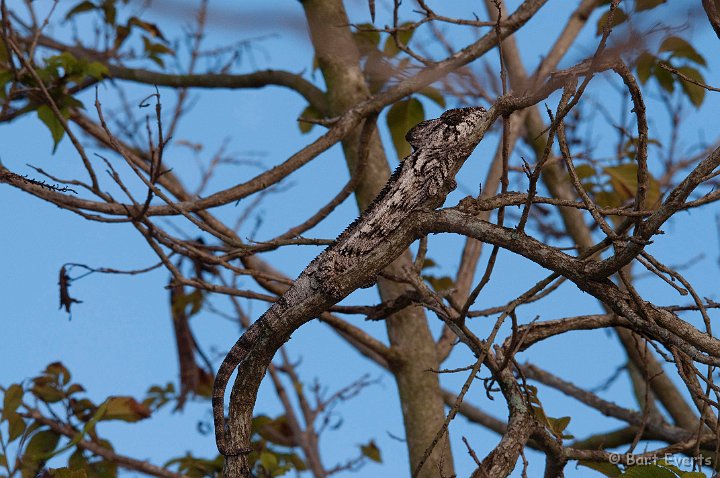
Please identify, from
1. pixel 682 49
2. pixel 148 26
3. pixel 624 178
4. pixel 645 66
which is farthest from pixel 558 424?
pixel 148 26

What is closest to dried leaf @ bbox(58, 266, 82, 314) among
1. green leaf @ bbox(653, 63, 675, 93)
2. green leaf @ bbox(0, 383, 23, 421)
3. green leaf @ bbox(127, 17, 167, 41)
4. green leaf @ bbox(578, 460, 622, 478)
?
green leaf @ bbox(0, 383, 23, 421)

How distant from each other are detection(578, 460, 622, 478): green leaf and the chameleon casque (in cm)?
121

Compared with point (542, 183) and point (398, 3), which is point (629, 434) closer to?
point (542, 183)

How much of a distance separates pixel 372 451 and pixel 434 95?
2.48m

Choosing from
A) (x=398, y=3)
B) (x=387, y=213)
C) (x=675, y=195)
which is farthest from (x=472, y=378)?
(x=398, y=3)

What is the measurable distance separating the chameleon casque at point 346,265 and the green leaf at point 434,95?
4.71 feet

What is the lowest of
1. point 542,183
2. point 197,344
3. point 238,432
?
point 238,432

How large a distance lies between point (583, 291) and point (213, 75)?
11.3 feet

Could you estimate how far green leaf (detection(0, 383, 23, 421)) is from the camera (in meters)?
4.07

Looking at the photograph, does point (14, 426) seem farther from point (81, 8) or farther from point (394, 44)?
point (394, 44)

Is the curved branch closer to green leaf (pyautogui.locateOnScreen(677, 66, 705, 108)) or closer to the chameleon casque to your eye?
the chameleon casque

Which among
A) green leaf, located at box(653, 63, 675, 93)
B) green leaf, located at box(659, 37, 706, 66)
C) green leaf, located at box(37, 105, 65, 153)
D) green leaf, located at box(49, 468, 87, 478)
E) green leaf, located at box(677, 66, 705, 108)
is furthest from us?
green leaf, located at box(653, 63, 675, 93)

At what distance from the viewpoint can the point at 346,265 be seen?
274 centimetres

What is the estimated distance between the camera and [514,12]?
3924 millimetres
